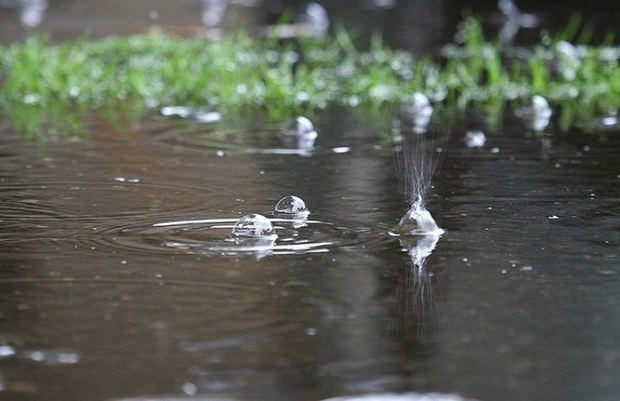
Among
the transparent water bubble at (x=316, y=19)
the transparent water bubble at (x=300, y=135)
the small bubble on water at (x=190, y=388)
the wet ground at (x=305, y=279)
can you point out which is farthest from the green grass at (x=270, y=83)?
the small bubble on water at (x=190, y=388)

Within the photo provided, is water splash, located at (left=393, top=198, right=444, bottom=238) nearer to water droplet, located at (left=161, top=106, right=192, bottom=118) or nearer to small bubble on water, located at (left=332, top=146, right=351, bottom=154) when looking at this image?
small bubble on water, located at (left=332, top=146, right=351, bottom=154)

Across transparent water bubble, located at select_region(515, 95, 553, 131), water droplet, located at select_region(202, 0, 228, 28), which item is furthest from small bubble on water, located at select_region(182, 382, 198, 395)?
water droplet, located at select_region(202, 0, 228, 28)

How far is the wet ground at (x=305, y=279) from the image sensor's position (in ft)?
9.45

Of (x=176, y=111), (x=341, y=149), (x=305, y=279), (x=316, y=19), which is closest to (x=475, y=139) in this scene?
(x=341, y=149)

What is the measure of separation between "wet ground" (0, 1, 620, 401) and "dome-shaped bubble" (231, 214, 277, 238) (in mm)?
42

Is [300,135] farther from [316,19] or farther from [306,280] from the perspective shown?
[316,19]

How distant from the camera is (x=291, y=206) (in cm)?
466

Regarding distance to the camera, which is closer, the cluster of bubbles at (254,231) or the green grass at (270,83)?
the cluster of bubbles at (254,231)

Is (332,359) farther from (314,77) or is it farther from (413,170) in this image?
(314,77)

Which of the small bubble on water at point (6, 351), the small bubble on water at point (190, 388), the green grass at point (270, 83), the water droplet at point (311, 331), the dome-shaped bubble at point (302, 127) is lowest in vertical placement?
the small bubble on water at point (190, 388)

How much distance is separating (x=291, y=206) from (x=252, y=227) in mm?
411

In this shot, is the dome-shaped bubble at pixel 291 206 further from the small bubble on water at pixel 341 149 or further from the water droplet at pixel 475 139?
the water droplet at pixel 475 139

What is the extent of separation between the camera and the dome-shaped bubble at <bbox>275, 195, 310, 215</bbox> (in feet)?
15.3

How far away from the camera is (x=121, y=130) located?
700 cm
